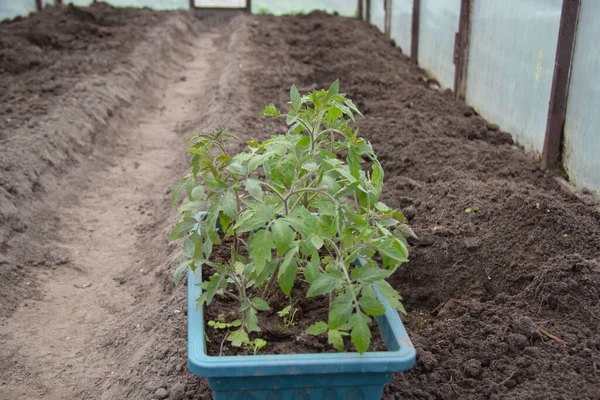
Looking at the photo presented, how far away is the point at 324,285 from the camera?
194 cm

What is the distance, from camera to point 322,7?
12617 millimetres

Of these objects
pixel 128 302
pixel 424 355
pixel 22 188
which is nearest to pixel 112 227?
pixel 22 188

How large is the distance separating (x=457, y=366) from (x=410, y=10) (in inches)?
274

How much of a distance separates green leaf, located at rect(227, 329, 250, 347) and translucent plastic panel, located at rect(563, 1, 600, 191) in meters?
2.68

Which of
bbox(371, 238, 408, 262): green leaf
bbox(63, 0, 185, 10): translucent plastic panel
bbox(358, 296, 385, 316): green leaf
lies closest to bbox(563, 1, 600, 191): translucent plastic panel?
bbox(371, 238, 408, 262): green leaf

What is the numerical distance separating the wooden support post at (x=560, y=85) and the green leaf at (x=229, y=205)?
2924 mm

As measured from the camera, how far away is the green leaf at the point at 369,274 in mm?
1924

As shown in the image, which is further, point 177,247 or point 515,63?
point 515,63

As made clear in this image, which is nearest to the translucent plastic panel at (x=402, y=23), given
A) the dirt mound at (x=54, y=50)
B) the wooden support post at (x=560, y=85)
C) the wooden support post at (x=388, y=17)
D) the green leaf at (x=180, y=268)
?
the wooden support post at (x=388, y=17)

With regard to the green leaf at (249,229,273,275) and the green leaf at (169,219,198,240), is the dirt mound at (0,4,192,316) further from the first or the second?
the green leaf at (249,229,273,275)

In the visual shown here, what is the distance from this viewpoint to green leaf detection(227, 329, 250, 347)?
2.09m

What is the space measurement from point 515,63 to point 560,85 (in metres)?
0.95

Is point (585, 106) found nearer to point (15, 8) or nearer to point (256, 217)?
point (256, 217)

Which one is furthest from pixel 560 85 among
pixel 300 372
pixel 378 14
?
pixel 378 14
